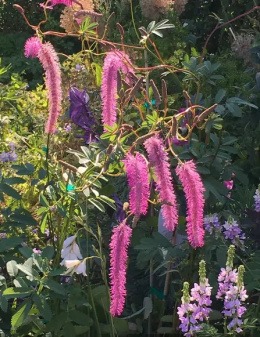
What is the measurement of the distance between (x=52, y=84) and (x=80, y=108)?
1.18m

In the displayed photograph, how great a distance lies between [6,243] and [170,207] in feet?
Answer: 3.08

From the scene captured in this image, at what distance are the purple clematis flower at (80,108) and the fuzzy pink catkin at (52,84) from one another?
1.06 metres

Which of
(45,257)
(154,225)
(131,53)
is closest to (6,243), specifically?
(45,257)

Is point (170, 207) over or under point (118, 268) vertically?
over

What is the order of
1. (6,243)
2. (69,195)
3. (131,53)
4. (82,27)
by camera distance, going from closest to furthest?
(69,195), (6,243), (82,27), (131,53)

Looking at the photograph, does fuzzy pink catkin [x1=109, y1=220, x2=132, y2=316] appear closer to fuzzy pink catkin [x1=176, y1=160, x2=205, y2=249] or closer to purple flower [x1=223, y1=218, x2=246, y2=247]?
fuzzy pink catkin [x1=176, y1=160, x2=205, y2=249]

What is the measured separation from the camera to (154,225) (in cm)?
312

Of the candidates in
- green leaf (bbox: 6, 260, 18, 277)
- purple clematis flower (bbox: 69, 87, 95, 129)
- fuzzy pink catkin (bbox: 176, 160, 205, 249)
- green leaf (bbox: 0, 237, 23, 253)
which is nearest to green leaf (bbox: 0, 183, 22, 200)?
green leaf (bbox: 0, 237, 23, 253)

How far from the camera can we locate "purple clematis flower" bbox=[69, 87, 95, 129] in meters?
3.45

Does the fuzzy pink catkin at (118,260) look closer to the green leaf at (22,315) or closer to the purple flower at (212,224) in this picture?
the green leaf at (22,315)

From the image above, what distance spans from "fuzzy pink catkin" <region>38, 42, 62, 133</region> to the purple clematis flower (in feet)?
3.47

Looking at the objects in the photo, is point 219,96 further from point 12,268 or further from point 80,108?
point 12,268

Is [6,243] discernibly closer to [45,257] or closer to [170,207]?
[45,257]

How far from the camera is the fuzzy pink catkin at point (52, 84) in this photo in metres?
2.25
